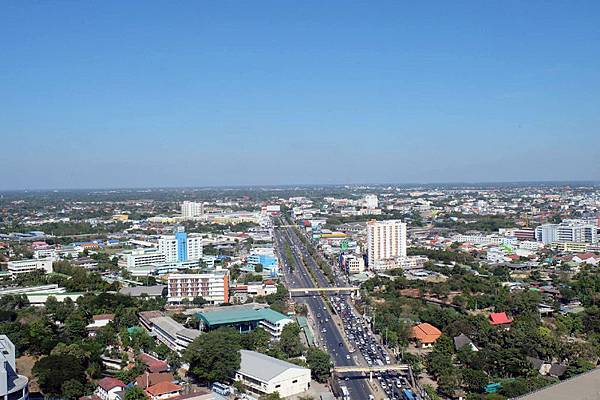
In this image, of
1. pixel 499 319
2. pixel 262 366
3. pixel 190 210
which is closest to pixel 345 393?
pixel 262 366

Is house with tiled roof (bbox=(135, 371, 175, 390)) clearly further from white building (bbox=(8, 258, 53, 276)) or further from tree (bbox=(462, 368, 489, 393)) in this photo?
white building (bbox=(8, 258, 53, 276))

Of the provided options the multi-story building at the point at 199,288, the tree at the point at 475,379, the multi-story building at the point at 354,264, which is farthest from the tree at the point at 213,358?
the multi-story building at the point at 354,264

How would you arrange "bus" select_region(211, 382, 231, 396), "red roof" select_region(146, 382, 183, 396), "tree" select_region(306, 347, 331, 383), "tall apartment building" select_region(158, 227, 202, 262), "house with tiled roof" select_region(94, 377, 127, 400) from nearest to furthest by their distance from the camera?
"red roof" select_region(146, 382, 183, 396)
"house with tiled roof" select_region(94, 377, 127, 400)
"bus" select_region(211, 382, 231, 396)
"tree" select_region(306, 347, 331, 383)
"tall apartment building" select_region(158, 227, 202, 262)

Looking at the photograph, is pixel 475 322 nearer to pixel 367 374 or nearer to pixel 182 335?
pixel 367 374

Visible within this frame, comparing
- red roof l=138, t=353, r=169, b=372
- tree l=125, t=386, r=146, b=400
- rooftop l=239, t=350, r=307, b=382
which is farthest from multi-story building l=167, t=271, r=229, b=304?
tree l=125, t=386, r=146, b=400

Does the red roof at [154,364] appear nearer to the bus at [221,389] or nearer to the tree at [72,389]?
the bus at [221,389]

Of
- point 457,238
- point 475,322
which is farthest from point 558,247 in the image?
point 475,322
